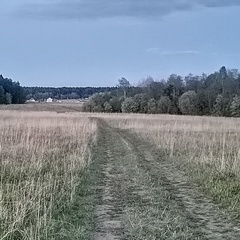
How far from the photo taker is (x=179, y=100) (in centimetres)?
7369

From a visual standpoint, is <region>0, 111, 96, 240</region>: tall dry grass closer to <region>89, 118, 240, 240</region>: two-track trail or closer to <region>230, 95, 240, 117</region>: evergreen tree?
<region>89, 118, 240, 240</region>: two-track trail

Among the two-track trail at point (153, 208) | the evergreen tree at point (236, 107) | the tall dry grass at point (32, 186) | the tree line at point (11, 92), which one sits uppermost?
the tree line at point (11, 92)

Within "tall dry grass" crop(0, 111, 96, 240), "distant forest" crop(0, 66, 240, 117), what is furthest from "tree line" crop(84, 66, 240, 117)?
"tall dry grass" crop(0, 111, 96, 240)

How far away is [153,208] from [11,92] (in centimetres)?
10385

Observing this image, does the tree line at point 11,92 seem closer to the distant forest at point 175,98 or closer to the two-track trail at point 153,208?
the distant forest at point 175,98

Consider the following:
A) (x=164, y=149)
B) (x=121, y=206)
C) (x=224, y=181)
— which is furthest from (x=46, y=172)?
(x=164, y=149)

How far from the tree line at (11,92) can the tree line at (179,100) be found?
2002 centimetres

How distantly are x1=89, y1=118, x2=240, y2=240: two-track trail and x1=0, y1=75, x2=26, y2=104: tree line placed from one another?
3487 inches

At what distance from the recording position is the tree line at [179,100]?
6669cm

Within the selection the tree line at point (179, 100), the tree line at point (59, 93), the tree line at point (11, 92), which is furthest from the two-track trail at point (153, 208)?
the tree line at point (59, 93)

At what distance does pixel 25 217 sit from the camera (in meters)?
7.05

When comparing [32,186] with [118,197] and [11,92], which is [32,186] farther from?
[11,92]

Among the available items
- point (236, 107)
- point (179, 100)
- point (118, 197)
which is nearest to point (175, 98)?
point (179, 100)

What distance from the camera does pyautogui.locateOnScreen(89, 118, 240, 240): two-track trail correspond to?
6729 mm
